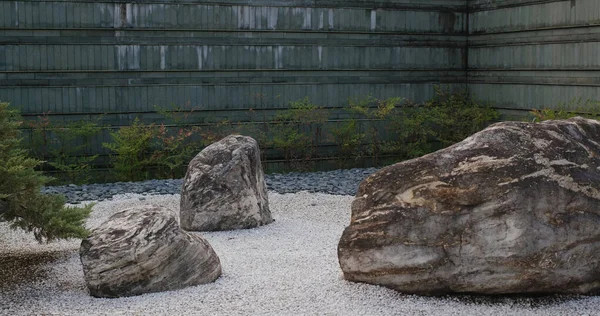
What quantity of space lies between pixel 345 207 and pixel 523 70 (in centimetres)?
493

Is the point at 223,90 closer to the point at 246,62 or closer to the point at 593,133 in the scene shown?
the point at 246,62

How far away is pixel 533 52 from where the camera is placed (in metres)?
12.6

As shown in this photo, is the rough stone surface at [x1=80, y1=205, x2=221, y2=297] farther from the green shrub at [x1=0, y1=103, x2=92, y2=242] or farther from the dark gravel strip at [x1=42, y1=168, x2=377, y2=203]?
the dark gravel strip at [x1=42, y1=168, x2=377, y2=203]

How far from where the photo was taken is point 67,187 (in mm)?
10719

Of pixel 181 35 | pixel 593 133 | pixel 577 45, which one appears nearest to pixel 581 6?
pixel 577 45

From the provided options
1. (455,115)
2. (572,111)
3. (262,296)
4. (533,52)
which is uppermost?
(533,52)

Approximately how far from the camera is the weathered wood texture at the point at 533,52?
11.6 metres

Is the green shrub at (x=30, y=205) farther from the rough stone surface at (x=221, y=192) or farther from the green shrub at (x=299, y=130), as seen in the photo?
the green shrub at (x=299, y=130)

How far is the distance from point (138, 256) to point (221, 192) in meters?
2.48

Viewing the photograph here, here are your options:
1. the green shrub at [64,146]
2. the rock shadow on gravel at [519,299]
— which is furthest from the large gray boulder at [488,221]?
the green shrub at [64,146]

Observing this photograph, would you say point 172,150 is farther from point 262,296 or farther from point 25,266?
point 262,296

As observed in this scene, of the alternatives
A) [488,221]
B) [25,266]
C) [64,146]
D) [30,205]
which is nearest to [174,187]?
[64,146]

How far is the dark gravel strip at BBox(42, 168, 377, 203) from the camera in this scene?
10183 mm

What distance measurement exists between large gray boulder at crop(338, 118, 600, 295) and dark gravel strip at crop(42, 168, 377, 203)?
4.96m
